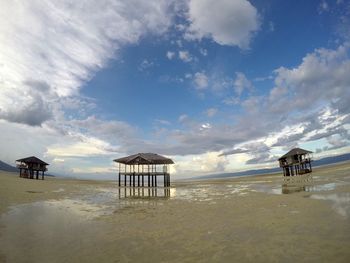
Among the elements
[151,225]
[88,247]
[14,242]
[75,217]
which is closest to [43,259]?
[88,247]

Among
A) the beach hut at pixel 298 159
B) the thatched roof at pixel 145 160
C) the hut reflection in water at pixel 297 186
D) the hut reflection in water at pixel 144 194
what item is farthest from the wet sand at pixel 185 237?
the beach hut at pixel 298 159

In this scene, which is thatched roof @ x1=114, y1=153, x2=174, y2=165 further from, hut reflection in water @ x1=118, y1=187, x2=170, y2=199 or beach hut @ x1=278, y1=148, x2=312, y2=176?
beach hut @ x1=278, y1=148, x2=312, y2=176

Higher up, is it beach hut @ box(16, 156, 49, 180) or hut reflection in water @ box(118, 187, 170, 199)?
beach hut @ box(16, 156, 49, 180)

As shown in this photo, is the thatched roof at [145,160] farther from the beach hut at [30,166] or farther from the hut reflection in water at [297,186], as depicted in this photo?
the beach hut at [30,166]

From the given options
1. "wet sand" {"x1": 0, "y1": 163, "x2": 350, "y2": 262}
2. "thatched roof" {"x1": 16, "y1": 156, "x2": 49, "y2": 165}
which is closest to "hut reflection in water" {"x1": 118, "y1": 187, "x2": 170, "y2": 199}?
"wet sand" {"x1": 0, "y1": 163, "x2": 350, "y2": 262}

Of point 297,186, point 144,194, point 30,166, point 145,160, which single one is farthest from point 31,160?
point 297,186

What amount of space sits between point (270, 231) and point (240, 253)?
2.13 metres

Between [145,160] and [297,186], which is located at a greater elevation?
[145,160]

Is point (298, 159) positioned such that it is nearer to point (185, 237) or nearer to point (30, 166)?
point (185, 237)

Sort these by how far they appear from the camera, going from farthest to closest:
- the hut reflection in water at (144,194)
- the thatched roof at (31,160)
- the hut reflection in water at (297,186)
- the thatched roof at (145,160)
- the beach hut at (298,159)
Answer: the thatched roof at (31,160) < the beach hut at (298,159) < the thatched roof at (145,160) < the hut reflection in water at (144,194) < the hut reflection in water at (297,186)

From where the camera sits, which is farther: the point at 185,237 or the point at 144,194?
the point at 144,194

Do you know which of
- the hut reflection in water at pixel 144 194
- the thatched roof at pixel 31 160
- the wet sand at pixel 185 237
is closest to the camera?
the wet sand at pixel 185 237

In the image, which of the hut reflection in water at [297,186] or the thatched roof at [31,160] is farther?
the thatched roof at [31,160]

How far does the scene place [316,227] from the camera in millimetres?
7074
